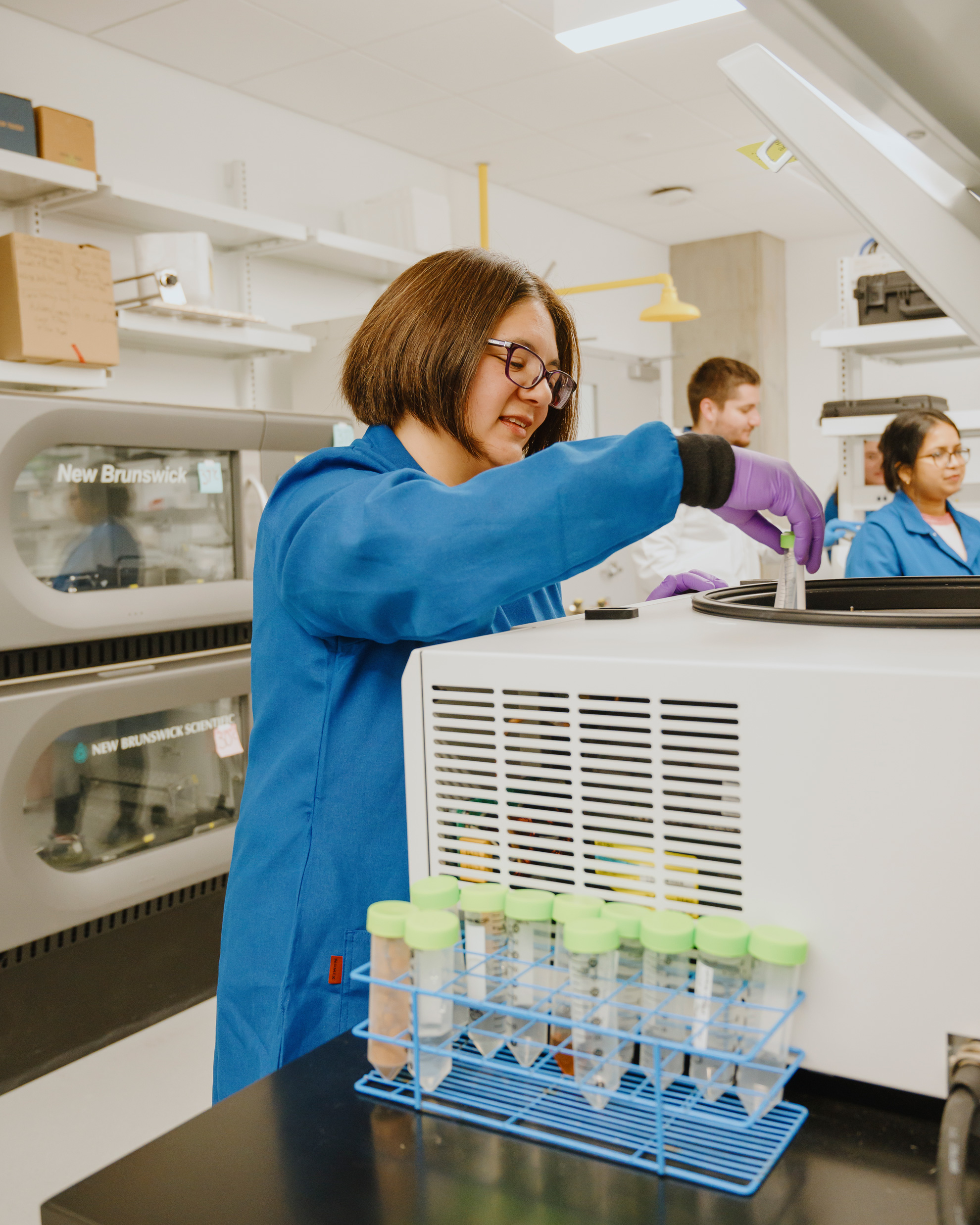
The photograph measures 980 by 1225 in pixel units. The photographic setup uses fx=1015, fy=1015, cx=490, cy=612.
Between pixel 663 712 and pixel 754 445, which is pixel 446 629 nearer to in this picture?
pixel 663 712

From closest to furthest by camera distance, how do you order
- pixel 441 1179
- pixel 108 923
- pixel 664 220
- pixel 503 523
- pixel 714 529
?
pixel 441 1179 < pixel 503 523 < pixel 108 923 < pixel 714 529 < pixel 664 220

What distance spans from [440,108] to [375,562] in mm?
3519

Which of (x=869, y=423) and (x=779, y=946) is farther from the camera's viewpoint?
(x=869, y=423)

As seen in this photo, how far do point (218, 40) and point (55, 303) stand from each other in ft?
4.07

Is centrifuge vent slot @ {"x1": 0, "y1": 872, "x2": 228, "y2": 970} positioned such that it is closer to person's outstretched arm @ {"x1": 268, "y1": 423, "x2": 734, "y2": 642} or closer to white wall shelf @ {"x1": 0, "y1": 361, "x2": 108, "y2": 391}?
white wall shelf @ {"x1": 0, "y1": 361, "x2": 108, "y2": 391}

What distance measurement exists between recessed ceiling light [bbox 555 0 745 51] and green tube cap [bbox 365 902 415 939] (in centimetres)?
223

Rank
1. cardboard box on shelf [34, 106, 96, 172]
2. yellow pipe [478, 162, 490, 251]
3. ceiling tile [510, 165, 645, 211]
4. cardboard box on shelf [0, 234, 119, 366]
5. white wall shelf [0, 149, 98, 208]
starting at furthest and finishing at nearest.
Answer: ceiling tile [510, 165, 645, 211], yellow pipe [478, 162, 490, 251], cardboard box on shelf [34, 106, 96, 172], white wall shelf [0, 149, 98, 208], cardboard box on shelf [0, 234, 119, 366]

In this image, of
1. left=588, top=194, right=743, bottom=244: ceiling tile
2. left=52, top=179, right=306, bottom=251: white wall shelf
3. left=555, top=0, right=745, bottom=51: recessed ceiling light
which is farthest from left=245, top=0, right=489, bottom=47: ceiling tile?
left=588, top=194, right=743, bottom=244: ceiling tile

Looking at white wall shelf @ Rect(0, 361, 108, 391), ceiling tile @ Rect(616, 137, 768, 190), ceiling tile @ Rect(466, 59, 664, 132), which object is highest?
ceiling tile @ Rect(616, 137, 768, 190)

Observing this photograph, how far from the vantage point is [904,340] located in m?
Result: 3.17

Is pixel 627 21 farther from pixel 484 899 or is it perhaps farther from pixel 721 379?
pixel 484 899

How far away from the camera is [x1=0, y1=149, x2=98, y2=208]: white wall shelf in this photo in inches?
96.7

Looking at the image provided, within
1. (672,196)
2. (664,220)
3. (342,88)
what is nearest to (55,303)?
(342,88)

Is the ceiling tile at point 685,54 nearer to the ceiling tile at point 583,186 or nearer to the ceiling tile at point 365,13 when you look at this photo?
the ceiling tile at point 365,13
